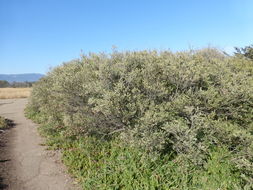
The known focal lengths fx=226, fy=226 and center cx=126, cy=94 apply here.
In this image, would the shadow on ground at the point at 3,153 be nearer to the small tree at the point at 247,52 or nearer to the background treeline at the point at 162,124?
the background treeline at the point at 162,124

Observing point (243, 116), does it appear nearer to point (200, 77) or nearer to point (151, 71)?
point (200, 77)

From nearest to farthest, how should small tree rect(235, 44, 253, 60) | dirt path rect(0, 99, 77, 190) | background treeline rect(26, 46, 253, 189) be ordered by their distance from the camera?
background treeline rect(26, 46, 253, 189)
dirt path rect(0, 99, 77, 190)
small tree rect(235, 44, 253, 60)

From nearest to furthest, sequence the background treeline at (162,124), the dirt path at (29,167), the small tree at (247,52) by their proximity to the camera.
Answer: the background treeline at (162,124) < the dirt path at (29,167) < the small tree at (247,52)

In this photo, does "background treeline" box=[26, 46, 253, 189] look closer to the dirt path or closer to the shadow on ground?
the dirt path

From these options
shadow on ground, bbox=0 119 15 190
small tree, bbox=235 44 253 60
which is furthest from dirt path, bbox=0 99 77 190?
small tree, bbox=235 44 253 60

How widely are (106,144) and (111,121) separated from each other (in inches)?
38.8

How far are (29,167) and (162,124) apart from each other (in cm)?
327

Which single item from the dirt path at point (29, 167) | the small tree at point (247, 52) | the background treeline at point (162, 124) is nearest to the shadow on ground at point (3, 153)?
the dirt path at point (29, 167)

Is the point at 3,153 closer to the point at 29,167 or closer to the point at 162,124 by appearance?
the point at 29,167

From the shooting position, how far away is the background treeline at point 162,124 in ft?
14.5

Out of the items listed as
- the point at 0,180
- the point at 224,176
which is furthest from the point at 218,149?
the point at 0,180

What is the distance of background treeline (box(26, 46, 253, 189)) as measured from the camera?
14.5 ft

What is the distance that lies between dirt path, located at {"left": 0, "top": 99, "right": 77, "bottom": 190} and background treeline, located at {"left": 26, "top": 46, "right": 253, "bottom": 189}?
354mm

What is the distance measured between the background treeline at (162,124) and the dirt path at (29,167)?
0.35 meters
